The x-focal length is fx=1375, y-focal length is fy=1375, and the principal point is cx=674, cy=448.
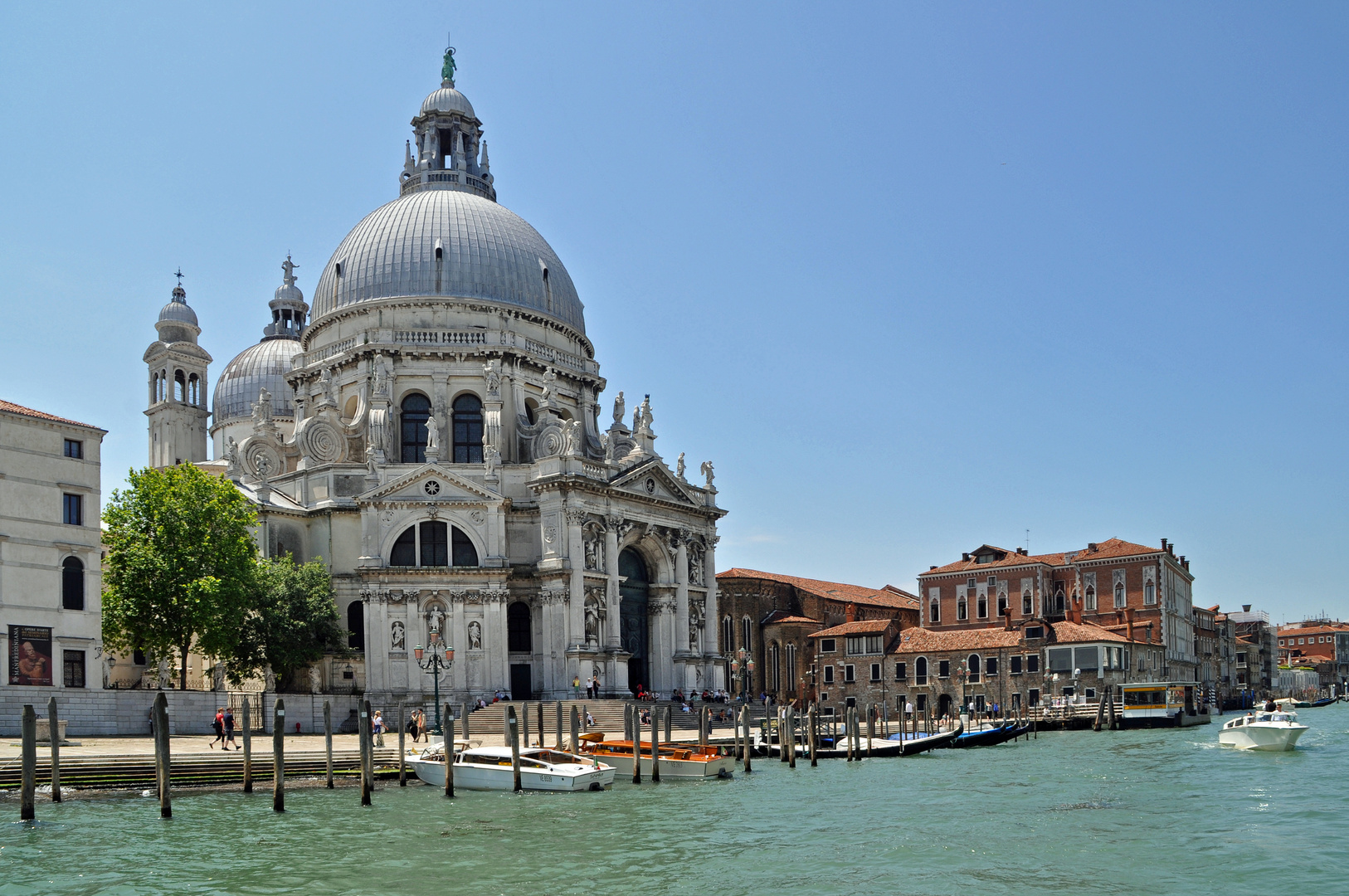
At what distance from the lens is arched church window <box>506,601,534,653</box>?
43.5 m

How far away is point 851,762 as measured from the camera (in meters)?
33.6

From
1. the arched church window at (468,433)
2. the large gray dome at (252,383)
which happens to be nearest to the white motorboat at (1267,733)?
the arched church window at (468,433)

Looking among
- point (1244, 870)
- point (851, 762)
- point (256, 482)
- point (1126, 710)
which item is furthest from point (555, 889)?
point (1126, 710)

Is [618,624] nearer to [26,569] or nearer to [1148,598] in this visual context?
[26,569]

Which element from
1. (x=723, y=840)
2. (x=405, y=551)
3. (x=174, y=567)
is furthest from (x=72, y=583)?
(x=723, y=840)

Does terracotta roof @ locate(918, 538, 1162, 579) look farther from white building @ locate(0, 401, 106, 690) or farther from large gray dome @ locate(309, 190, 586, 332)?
white building @ locate(0, 401, 106, 690)

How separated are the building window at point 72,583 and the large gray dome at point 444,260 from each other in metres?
18.2

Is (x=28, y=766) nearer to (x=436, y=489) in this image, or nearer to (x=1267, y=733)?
(x=436, y=489)

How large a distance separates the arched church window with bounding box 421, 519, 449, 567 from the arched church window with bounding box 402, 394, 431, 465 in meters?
3.87

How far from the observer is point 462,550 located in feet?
140

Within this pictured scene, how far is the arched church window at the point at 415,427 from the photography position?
46.0 meters

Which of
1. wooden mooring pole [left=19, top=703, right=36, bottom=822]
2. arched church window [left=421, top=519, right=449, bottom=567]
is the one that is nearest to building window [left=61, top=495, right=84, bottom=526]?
wooden mooring pole [left=19, top=703, right=36, bottom=822]

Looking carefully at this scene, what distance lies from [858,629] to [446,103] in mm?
28941

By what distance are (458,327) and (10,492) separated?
19.0 metres
